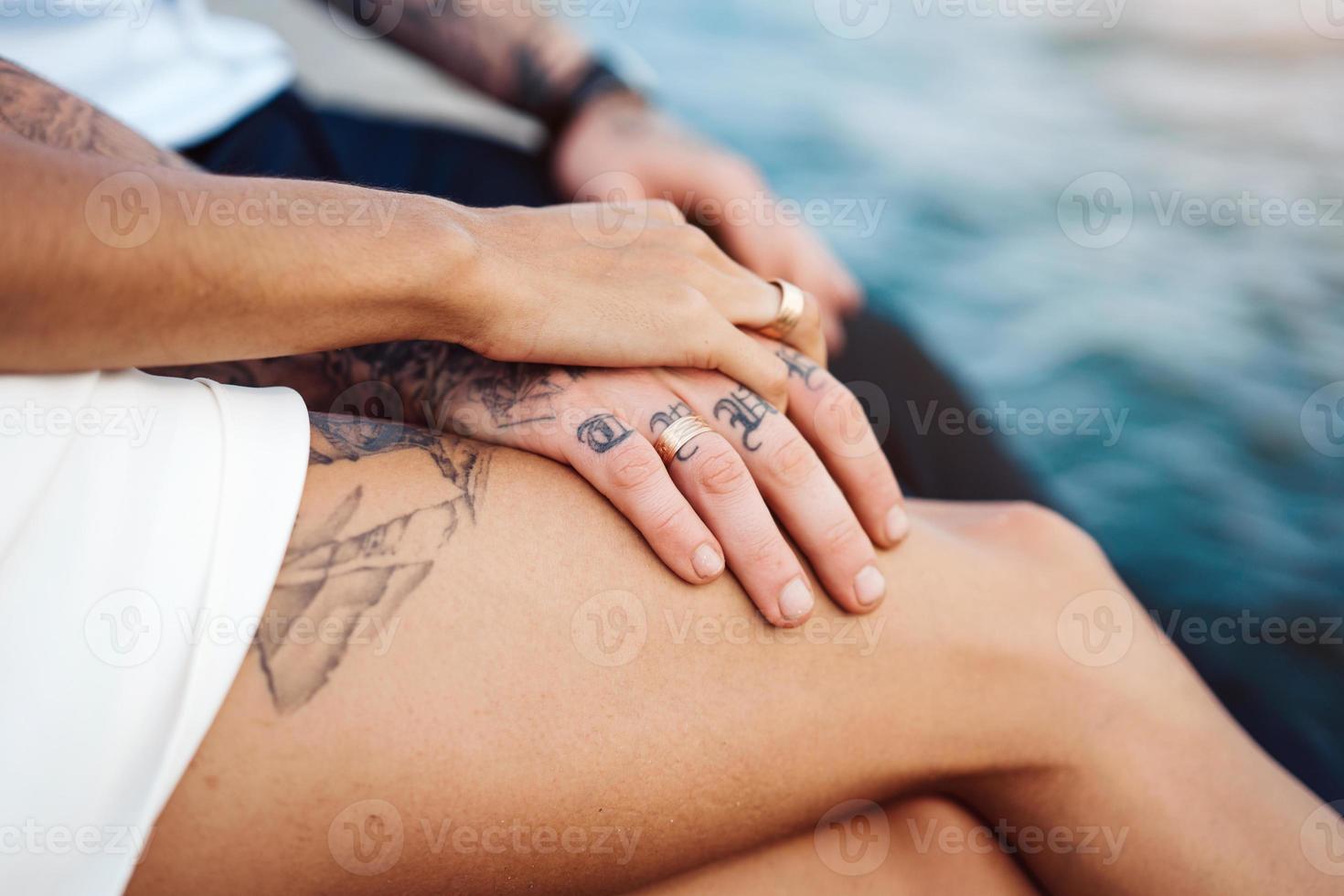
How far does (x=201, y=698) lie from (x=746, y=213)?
1.25 m

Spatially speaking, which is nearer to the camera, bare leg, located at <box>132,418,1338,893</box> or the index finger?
bare leg, located at <box>132,418,1338,893</box>

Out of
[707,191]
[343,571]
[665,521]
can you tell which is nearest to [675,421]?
[665,521]

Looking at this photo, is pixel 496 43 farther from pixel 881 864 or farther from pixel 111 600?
pixel 881 864

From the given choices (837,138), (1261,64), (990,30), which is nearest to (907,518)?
(837,138)

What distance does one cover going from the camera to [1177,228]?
2770 millimetres

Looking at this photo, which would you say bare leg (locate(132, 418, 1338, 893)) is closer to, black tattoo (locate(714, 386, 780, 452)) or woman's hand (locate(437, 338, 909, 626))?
woman's hand (locate(437, 338, 909, 626))

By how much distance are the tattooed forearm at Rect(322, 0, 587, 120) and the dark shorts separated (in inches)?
7.5

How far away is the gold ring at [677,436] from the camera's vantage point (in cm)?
97

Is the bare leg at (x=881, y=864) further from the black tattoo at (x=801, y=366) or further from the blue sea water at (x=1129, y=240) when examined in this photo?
the blue sea water at (x=1129, y=240)

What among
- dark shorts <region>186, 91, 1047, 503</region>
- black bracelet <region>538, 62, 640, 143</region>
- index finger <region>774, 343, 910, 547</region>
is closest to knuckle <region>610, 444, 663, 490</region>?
index finger <region>774, 343, 910, 547</region>

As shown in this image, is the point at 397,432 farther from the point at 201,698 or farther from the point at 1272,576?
the point at 1272,576

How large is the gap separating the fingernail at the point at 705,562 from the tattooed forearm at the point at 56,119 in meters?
0.69

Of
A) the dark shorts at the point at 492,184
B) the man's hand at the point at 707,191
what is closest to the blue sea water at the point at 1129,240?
the dark shorts at the point at 492,184

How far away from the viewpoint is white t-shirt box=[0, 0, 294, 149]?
4.20 feet
